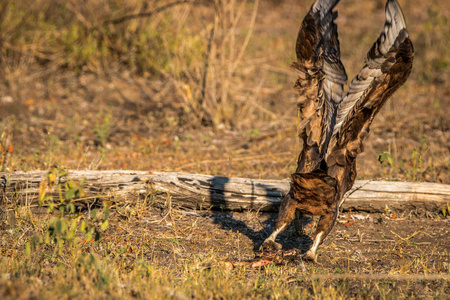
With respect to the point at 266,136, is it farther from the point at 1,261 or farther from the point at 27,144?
the point at 1,261

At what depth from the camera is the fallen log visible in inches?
163

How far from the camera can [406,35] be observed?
2.74m

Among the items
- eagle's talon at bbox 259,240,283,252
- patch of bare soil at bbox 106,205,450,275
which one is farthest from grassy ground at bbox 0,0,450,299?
eagle's talon at bbox 259,240,283,252

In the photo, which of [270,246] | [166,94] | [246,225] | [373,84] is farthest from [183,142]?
[373,84]

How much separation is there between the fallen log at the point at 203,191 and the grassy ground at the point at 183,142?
0.11 metres

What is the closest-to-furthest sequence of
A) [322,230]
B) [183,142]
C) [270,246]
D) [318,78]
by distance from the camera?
1. [318,78]
2. [322,230]
3. [270,246]
4. [183,142]

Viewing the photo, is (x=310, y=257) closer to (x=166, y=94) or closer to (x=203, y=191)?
(x=203, y=191)

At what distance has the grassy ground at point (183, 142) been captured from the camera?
310 cm

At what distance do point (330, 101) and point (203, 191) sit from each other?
1544mm

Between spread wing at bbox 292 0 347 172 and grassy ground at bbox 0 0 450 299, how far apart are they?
0.90 metres

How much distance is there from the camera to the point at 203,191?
170 inches

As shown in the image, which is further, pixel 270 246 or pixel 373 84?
pixel 270 246

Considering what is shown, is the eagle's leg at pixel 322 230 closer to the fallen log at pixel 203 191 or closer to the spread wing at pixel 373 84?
the spread wing at pixel 373 84

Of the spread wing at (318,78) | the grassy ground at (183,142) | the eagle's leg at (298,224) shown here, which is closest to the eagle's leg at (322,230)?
the grassy ground at (183,142)
